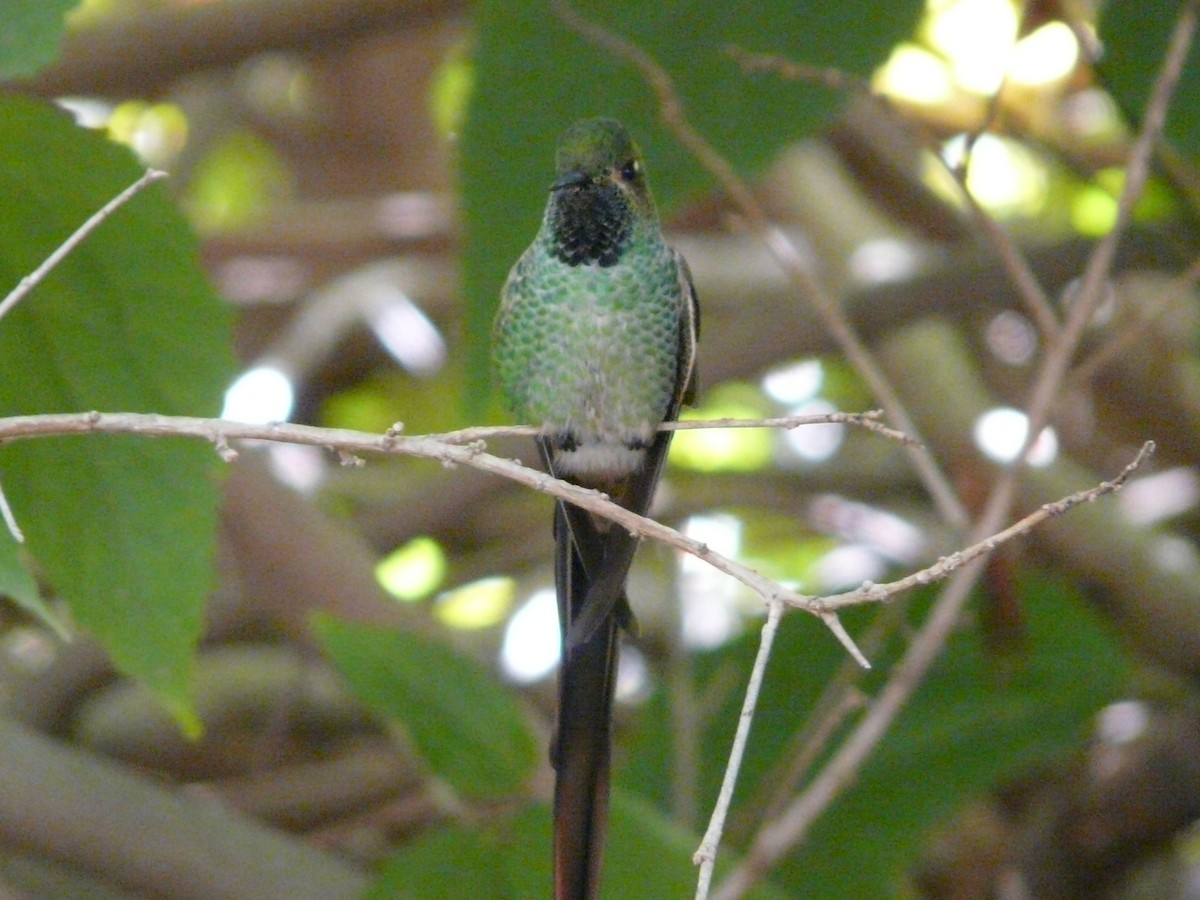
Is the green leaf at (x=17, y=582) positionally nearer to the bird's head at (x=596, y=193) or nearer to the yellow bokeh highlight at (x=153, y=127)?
the bird's head at (x=596, y=193)

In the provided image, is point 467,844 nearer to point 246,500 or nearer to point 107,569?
point 107,569

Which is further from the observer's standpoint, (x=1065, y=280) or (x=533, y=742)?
(x=1065, y=280)

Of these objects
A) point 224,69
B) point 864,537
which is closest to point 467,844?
point 864,537

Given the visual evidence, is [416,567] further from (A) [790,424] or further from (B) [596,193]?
(A) [790,424]

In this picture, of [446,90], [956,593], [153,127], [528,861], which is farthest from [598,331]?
[153,127]

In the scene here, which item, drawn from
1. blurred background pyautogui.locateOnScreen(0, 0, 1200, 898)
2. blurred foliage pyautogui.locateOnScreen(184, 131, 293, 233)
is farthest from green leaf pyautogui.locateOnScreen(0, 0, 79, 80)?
blurred foliage pyautogui.locateOnScreen(184, 131, 293, 233)

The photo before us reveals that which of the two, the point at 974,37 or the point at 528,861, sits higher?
the point at 974,37
